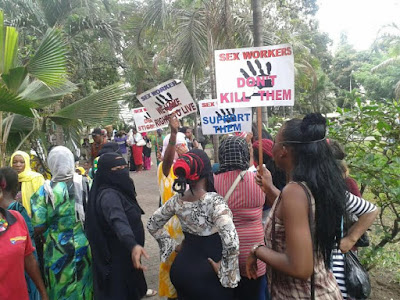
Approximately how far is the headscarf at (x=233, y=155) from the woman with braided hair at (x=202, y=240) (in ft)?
1.28

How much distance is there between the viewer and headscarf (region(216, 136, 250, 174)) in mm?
3182

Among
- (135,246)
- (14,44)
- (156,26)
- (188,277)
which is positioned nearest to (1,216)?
(135,246)

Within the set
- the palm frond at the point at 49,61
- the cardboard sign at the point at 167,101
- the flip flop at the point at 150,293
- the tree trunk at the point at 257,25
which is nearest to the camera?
the flip flop at the point at 150,293

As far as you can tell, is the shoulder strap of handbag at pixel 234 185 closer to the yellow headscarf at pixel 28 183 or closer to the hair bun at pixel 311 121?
the hair bun at pixel 311 121

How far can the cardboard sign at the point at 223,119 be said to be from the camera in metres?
6.17

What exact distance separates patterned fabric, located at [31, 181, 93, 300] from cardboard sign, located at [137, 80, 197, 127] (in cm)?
212

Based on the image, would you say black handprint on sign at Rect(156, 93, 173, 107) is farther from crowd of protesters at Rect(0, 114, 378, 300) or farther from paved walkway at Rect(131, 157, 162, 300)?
paved walkway at Rect(131, 157, 162, 300)

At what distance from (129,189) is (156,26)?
29.3ft

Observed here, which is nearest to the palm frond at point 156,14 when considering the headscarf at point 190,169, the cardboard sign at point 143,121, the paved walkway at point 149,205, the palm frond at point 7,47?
the cardboard sign at point 143,121

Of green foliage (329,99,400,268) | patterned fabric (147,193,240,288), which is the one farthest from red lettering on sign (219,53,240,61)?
patterned fabric (147,193,240,288)

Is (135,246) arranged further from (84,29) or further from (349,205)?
(84,29)

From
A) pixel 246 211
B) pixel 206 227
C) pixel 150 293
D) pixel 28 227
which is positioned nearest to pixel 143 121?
pixel 150 293

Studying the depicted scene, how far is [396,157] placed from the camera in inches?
149

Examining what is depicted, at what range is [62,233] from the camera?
133 inches
